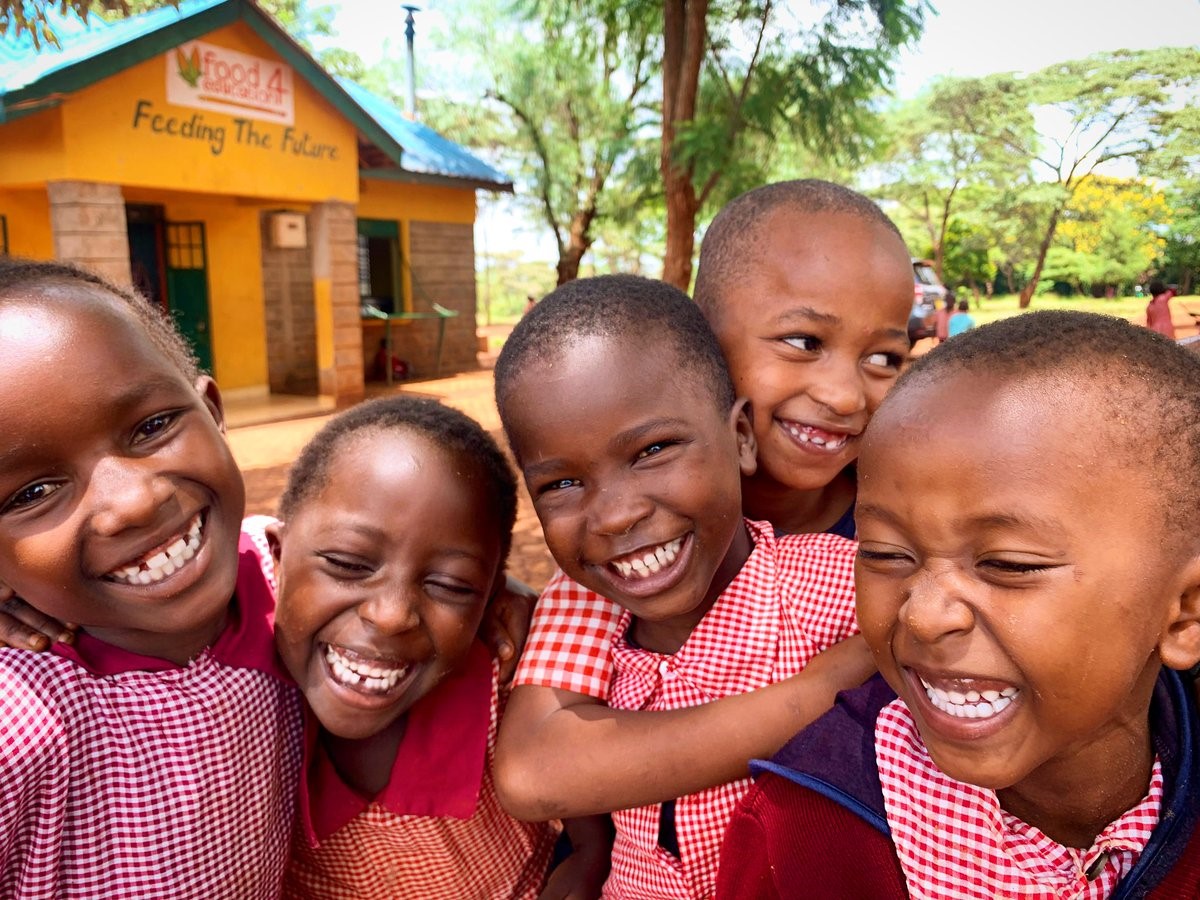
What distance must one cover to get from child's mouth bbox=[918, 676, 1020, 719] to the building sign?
9519mm

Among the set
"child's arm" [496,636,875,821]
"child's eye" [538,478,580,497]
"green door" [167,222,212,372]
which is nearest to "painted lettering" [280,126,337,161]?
"green door" [167,222,212,372]

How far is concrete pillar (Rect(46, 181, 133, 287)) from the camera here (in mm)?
7887

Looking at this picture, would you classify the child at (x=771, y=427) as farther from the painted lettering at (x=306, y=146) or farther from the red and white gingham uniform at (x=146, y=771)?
the painted lettering at (x=306, y=146)

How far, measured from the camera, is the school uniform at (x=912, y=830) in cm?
101

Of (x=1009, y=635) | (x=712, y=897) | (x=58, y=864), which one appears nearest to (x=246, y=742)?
(x=58, y=864)

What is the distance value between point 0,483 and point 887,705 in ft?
4.22

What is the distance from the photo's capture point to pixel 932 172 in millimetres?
25766

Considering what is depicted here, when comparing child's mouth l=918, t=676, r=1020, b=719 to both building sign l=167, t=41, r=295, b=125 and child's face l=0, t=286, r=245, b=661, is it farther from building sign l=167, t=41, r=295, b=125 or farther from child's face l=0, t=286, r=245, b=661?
building sign l=167, t=41, r=295, b=125

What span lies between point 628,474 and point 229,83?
9330 mm

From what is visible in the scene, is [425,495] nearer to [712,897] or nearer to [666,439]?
[666,439]

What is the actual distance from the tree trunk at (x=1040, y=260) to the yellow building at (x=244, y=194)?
41.7ft

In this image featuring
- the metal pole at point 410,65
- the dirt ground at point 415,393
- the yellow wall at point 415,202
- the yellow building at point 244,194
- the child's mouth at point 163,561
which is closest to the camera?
the child's mouth at point 163,561

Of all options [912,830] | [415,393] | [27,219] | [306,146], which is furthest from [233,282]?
[912,830]

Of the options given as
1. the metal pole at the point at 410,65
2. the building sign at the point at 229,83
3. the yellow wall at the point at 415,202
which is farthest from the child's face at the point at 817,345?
the metal pole at the point at 410,65
